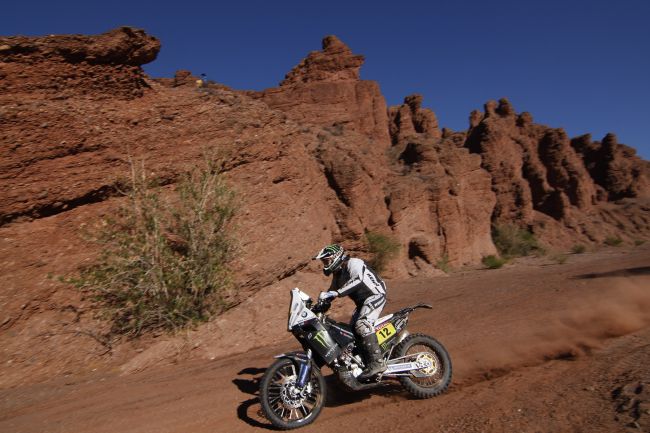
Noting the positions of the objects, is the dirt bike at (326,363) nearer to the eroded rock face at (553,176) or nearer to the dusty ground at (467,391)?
the dusty ground at (467,391)

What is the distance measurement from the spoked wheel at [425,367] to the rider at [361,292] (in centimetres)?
42

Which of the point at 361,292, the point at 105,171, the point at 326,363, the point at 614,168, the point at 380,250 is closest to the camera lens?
the point at 326,363

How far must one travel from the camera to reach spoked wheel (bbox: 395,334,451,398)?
4965 mm

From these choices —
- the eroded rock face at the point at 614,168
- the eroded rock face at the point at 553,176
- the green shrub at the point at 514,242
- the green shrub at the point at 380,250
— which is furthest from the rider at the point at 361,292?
the eroded rock face at the point at 614,168

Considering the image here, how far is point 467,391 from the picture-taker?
4945 mm

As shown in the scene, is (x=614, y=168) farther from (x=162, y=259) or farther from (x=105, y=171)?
(x=105, y=171)

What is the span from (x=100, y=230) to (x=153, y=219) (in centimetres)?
135

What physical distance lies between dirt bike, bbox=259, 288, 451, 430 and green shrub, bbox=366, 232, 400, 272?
18171mm

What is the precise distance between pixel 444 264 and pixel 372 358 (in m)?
26.4

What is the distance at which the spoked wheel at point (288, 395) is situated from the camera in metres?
4.50

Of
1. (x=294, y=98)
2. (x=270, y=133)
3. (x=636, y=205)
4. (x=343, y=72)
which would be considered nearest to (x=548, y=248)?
(x=636, y=205)

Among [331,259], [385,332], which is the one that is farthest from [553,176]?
[331,259]

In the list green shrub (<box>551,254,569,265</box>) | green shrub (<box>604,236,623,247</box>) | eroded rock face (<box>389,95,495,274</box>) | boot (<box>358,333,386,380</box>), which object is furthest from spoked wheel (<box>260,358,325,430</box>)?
green shrub (<box>604,236,623,247</box>)

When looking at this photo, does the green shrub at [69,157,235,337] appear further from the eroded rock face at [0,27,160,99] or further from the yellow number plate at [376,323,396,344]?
the yellow number plate at [376,323,396,344]
